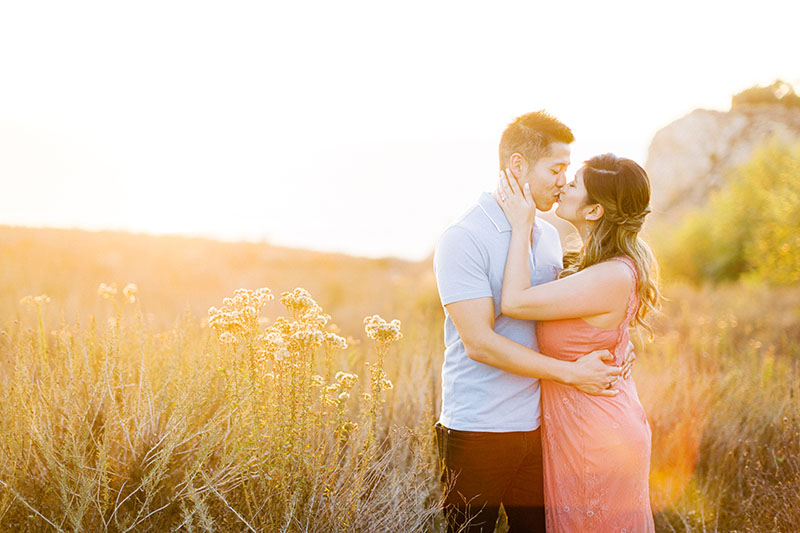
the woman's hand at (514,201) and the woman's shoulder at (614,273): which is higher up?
the woman's hand at (514,201)

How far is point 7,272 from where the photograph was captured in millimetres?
12852

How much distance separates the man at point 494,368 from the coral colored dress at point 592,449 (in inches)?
3.3

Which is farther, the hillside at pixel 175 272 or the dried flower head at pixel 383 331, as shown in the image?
the hillside at pixel 175 272

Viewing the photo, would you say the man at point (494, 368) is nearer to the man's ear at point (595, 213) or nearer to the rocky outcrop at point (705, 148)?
the man's ear at point (595, 213)

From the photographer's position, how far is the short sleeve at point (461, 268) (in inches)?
104

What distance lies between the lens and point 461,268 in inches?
105

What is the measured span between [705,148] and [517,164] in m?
37.1

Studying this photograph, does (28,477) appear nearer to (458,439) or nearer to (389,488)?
(389,488)

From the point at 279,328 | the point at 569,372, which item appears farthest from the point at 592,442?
the point at 279,328

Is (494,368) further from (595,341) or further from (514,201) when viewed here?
(514,201)

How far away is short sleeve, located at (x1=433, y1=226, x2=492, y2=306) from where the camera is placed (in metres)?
2.63

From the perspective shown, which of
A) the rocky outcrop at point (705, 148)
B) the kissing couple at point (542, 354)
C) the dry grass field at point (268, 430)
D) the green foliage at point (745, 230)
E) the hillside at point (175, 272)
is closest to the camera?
the dry grass field at point (268, 430)

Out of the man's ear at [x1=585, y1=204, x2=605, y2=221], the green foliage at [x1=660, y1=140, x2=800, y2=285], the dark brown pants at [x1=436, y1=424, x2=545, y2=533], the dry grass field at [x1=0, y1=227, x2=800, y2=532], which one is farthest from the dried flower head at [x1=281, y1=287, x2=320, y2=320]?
the green foliage at [x1=660, y1=140, x2=800, y2=285]

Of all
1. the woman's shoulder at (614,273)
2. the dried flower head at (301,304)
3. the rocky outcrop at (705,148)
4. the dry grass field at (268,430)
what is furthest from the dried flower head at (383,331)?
the rocky outcrop at (705,148)
